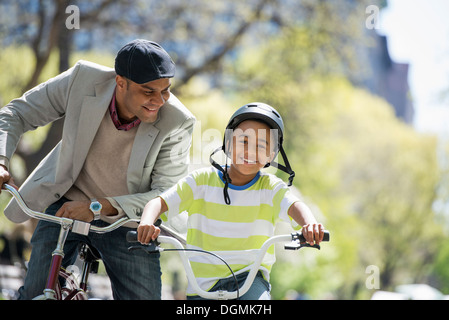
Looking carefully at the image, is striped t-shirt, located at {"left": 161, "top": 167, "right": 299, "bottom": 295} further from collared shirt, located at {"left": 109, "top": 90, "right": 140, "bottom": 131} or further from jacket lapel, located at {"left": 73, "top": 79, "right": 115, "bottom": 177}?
jacket lapel, located at {"left": 73, "top": 79, "right": 115, "bottom": 177}

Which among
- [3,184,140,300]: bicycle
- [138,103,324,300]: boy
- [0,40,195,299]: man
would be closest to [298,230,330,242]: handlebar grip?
[138,103,324,300]: boy

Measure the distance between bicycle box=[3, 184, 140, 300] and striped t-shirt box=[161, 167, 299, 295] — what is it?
0.27 metres

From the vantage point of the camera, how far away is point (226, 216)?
3.07 m

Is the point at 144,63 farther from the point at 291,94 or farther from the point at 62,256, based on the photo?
the point at 291,94

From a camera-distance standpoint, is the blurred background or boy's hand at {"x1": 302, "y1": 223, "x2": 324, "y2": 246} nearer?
boy's hand at {"x1": 302, "y1": 223, "x2": 324, "y2": 246}

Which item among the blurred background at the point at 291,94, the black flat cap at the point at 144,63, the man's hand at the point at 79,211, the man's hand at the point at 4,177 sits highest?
the blurred background at the point at 291,94

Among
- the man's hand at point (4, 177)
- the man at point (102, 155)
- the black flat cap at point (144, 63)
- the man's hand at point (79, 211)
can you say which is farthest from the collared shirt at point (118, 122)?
the man's hand at point (4, 177)

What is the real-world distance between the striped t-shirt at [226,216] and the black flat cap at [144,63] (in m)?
0.51

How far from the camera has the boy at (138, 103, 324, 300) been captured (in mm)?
2996

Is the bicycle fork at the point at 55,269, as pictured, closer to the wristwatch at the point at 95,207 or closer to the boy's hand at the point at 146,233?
the wristwatch at the point at 95,207

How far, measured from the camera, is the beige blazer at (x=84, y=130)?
11.4ft

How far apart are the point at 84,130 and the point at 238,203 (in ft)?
3.10

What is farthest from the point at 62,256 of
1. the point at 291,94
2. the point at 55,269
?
the point at 291,94
